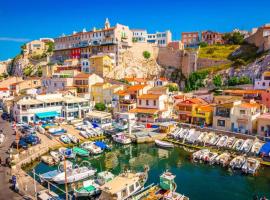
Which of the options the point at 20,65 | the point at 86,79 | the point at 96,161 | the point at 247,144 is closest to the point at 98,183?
the point at 96,161

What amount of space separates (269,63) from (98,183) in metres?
46.6

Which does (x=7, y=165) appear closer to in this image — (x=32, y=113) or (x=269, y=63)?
(x=32, y=113)

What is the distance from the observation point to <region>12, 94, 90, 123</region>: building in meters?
41.7

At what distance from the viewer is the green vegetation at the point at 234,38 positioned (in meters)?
76.2

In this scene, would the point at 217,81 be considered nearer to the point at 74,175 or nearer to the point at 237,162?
the point at 237,162

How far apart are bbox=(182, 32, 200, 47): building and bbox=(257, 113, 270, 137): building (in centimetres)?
6107

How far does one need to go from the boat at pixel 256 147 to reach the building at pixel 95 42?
151ft

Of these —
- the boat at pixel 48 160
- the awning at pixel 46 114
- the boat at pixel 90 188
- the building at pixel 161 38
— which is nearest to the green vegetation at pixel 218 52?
the building at pixel 161 38

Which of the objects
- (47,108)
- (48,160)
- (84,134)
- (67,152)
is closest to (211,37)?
(47,108)

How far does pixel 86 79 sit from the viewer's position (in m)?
53.5

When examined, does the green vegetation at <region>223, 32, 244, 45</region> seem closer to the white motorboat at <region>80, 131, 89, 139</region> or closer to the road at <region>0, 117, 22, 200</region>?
the white motorboat at <region>80, 131, 89, 139</region>

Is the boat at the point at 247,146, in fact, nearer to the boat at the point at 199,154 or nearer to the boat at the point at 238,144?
the boat at the point at 238,144

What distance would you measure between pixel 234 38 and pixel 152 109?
154 feet

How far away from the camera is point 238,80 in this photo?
55531mm
